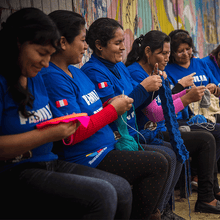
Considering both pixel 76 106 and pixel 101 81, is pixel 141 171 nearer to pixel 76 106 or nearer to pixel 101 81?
pixel 76 106

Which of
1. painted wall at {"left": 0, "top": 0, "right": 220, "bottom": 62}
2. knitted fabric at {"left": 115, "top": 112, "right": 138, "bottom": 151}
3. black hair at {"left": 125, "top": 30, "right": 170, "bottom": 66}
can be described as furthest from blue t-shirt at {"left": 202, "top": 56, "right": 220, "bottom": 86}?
knitted fabric at {"left": 115, "top": 112, "right": 138, "bottom": 151}

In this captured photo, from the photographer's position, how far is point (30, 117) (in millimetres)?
→ 1268

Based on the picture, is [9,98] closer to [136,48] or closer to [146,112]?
[146,112]

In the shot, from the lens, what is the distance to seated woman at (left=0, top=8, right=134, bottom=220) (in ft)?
3.79

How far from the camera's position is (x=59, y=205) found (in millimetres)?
1174

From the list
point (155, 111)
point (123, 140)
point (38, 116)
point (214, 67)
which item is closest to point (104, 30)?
point (155, 111)

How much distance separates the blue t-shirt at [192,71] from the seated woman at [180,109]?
1.63ft

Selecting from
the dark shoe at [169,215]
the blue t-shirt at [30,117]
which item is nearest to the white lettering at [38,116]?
the blue t-shirt at [30,117]

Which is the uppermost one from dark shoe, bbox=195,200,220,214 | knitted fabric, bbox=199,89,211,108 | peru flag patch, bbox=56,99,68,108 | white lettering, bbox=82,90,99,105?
peru flag patch, bbox=56,99,68,108

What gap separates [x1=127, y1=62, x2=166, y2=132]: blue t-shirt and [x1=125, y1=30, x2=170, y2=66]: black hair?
12cm

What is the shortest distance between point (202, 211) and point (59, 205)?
5.11 ft

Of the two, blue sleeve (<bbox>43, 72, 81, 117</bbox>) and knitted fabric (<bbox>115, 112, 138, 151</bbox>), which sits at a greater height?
blue sleeve (<bbox>43, 72, 81, 117</bbox>)

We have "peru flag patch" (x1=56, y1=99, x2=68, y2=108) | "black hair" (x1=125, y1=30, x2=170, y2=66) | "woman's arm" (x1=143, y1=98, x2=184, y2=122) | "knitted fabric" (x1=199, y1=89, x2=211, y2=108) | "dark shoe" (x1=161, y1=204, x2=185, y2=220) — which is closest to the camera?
"peru flag patch" (x1=56, y1=99, x2=68, y2=108)

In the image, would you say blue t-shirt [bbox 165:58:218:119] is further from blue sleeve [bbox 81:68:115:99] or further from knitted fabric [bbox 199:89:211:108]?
blue sleeve [bbox 81:68:115:99]
